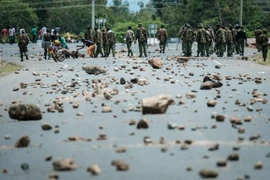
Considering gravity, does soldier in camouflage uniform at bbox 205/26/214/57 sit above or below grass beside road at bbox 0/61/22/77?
above

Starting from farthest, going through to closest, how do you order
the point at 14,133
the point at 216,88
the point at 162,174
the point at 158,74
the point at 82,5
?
1. the point at 82,5
2. the point at 158,74
3. the point at 216,88
4. the point at 14,133
5. the point at 162,174

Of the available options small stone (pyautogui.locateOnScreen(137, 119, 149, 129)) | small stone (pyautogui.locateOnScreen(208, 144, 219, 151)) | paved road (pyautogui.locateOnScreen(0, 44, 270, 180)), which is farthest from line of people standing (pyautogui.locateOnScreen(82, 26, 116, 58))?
small stone (pyautogui.locateOnScreen(208, 144, 219, 151))

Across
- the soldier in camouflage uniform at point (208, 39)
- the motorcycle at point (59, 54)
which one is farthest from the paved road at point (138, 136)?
the soldier in camouflage uniform at point (208, 39)

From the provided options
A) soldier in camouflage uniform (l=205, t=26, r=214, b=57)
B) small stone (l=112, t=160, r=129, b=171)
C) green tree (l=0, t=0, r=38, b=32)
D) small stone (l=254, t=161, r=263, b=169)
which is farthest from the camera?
green tree (l=0, t=0, r=38, b=32)

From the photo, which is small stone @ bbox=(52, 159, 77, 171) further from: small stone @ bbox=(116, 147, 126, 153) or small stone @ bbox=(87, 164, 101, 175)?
small stone @ bbox=(116, 147, 126, 153)

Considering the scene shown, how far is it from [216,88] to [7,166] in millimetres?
9611

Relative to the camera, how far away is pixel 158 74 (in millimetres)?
21891

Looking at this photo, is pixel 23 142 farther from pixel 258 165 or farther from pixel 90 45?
pixel 90 45

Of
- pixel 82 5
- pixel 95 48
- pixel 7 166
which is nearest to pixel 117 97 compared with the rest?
pixel 7 166

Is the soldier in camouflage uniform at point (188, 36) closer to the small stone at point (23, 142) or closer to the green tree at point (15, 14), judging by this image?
the small stone at point (23, 142)

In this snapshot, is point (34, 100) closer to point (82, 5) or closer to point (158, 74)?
point (158, 74)

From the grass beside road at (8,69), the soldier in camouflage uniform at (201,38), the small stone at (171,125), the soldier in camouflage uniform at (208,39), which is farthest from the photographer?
the soldier in camouflage uniform at (208,39)

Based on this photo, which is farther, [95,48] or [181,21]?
[181,21]

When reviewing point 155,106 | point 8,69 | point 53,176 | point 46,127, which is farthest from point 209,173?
point 8,69
